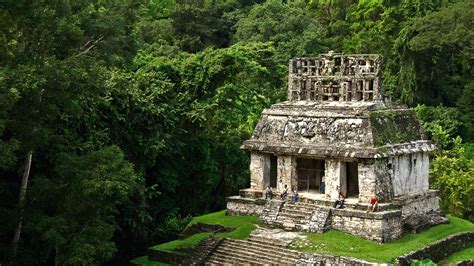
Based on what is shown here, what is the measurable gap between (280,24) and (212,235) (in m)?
21.6

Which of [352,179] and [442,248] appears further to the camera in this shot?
[352,179]

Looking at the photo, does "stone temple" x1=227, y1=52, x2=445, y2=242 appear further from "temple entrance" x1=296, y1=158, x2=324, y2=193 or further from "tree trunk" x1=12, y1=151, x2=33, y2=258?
"tree trunk" x1=12, y1=151, x2=33, y2=258

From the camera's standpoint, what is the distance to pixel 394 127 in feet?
68.0

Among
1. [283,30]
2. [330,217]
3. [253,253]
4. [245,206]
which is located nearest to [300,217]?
[330,217]

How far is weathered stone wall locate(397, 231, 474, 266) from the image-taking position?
17.5 metres

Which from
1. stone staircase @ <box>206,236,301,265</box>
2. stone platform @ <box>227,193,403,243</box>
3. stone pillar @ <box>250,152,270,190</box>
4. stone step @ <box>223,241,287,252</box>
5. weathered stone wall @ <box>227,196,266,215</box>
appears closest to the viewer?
stone staircase @ <box>206,236,301,265</box>

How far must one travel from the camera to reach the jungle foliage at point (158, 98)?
50.5ft

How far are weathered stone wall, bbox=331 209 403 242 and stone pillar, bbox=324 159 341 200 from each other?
85cm

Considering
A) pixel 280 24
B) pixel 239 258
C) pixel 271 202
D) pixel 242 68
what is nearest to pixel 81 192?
pixel 239 258

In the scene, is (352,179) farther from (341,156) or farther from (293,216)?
(293,216)

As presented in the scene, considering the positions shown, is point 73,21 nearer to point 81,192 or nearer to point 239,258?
point 81,192

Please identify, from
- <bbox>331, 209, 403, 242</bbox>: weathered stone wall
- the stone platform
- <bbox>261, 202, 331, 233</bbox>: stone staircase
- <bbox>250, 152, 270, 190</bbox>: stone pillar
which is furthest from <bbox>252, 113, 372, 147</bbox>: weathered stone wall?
<bbox>331, 209, 403, 242</bbox>: weathered stone wall

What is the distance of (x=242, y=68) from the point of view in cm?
2662

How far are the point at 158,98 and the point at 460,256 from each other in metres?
11.7
